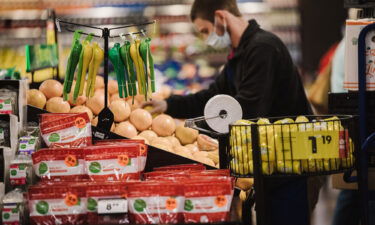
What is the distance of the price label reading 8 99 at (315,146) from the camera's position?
2465 millimetres

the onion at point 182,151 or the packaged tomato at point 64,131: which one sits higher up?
the packaged tomato at point 64,131

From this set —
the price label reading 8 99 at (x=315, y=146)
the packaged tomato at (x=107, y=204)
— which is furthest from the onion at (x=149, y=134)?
the price label reading 8 99 at (x=315, y=146)

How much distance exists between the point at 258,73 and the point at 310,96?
6.69ft

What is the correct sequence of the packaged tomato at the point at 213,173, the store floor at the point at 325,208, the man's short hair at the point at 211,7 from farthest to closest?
the store floor at the point at 325,208 < the man's short hair at the point at 211,7 < the packaged tomato at the point at 213,173

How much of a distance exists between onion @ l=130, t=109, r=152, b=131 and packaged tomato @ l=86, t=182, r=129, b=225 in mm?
1150

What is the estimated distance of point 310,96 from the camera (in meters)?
5.68

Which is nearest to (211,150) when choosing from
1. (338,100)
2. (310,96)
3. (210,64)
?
(338,100)

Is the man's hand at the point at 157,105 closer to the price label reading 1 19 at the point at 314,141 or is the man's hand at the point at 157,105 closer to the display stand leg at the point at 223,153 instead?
the display stand leg at the point at 223,153

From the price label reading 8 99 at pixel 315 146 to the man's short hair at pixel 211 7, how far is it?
1.79 metres

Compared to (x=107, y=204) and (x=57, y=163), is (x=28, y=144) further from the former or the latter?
(x=107, y=204)

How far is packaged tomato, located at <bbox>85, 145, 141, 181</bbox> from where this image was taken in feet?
8.57

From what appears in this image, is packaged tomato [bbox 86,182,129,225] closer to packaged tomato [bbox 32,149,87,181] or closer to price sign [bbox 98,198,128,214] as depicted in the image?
price sign [bbox 98,198,128,214]

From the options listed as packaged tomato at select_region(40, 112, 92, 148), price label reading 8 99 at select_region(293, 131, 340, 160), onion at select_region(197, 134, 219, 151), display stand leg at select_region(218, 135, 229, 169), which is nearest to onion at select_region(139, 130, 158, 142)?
onion at select_region(197, 134, 219, 151)

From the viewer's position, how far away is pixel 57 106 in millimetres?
3342
